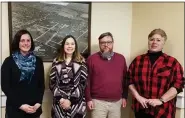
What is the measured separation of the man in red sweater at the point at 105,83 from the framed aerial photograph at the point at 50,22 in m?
0.40

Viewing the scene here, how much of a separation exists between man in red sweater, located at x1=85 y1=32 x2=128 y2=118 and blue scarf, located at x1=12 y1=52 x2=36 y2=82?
0.55 meters

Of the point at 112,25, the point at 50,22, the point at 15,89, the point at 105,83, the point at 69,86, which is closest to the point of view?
the point at 15,89

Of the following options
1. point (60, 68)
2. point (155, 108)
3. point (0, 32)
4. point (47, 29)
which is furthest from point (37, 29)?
point (155, 108)

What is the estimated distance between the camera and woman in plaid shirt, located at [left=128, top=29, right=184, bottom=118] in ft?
6.69

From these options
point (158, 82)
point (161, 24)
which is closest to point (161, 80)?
point (158, 82)

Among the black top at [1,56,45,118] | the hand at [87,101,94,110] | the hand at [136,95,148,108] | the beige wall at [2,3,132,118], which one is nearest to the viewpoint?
the black top at [1,56,45,118]

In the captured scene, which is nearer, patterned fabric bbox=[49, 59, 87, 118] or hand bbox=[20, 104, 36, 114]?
hand bbox=[20, 104, 36, 114]

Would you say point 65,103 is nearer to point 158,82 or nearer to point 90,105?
point 90,105

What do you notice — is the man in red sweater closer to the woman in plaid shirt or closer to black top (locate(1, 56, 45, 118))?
the woman in plaid shirt

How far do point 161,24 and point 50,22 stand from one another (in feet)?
3.80

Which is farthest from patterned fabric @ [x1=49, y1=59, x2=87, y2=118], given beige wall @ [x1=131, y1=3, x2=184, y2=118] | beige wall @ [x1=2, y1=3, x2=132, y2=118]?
beige wall @ [x1=131, y1=3, x2=184, y2=118]

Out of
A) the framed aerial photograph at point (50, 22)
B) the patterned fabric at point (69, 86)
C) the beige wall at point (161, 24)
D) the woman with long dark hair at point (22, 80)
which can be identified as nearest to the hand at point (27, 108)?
the woman with long dark hair at point (22, 80)

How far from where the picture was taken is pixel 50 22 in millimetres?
2438

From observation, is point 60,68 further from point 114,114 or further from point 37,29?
point 114,114
